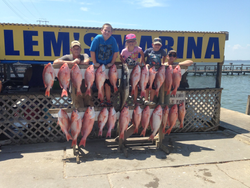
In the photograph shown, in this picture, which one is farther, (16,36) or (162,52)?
(16,36)

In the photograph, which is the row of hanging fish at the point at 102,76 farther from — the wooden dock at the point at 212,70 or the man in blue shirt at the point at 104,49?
the wooden dock at the point at 212,70

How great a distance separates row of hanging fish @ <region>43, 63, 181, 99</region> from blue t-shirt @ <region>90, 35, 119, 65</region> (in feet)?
1.63

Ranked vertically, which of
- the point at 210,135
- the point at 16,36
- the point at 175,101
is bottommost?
the point at 210,135

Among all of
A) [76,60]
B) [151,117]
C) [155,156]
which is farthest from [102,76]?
[155,156]

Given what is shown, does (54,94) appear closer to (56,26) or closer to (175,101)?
(56,26)

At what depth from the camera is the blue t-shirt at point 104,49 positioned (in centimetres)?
405

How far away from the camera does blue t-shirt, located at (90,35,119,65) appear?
4048 millimetres

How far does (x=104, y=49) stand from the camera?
4109mm

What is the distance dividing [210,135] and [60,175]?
430 centimetres

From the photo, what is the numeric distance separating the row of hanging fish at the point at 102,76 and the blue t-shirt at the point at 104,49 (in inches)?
19.5

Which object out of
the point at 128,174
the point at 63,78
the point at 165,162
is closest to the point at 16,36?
the point at 63,78

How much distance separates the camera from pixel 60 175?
332cm

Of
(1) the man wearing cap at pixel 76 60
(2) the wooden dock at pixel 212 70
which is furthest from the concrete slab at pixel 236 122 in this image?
(2) the wooden dock at pixel 212 70

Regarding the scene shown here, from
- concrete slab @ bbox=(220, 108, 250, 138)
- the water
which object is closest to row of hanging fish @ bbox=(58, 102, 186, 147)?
concrete slab @ bbox=(220, 108, 250, 138)
